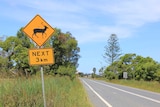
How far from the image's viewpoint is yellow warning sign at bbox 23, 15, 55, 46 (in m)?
13.3

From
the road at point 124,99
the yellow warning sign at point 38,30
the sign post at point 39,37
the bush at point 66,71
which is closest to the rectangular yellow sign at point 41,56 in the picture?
the sign post at point 39,37

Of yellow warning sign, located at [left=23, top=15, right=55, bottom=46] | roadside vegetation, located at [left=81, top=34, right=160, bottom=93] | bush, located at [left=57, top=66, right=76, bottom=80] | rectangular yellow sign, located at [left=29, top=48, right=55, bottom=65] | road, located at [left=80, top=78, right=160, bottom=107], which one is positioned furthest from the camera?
roadside vegetation, located at [left=81, top=34, right=160, bottom=93]

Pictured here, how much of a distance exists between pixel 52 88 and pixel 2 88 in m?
4.27

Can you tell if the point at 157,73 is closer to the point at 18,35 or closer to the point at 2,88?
the point at 18,35

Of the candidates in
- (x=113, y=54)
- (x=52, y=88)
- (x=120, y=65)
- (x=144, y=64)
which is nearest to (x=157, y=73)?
(x=144, y=64)

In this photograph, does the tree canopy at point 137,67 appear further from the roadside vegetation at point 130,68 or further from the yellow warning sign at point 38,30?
the yellow warning sign at point 38,30

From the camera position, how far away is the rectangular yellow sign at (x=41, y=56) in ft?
42.2

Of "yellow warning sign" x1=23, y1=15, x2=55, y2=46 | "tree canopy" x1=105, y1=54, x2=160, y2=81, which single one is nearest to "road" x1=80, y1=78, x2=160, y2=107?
"yellow warning sign" x1=23, y1=15, x2=55, y2=46

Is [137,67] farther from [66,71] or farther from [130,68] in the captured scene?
[66,71]

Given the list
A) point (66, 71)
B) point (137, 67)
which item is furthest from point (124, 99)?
point (137, 67)

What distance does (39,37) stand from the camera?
13289 millimetres

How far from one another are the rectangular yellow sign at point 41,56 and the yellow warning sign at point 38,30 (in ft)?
1.56

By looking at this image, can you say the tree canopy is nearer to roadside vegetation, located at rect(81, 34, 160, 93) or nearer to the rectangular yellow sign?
roadside vegetation, located at rect(81, 34, 160, 93)

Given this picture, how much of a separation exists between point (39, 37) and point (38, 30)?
273mm
